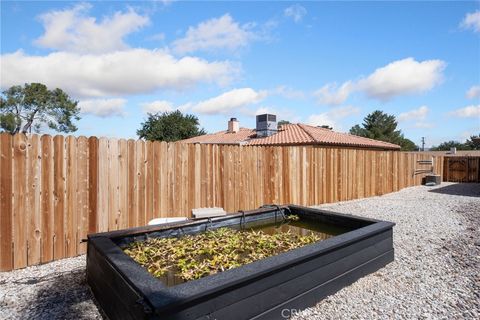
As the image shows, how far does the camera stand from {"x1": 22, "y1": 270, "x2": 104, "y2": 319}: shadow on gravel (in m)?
2.79

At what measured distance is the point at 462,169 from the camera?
59.4ft

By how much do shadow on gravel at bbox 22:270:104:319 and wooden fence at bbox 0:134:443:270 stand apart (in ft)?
2.70

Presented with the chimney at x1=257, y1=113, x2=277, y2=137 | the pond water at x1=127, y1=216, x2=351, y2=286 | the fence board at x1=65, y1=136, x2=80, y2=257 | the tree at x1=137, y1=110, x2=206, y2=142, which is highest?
the tree at x1=137, y1=110, x2=206, y2=142

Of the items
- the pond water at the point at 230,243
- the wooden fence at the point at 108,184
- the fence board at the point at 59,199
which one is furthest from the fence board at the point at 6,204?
the pond water at the point at 230,243

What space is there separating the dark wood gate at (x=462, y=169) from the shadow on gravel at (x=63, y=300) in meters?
21.2

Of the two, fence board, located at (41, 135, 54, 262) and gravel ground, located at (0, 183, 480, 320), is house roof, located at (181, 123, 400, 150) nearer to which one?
gravel ground, located at (0, 183, 480, 320)

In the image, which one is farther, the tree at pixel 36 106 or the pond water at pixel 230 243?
the tree at pixel 36 106

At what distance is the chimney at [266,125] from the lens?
65.1 ft

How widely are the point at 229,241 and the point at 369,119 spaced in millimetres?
49721

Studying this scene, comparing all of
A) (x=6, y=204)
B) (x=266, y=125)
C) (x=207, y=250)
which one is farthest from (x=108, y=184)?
(x=266, y=125)

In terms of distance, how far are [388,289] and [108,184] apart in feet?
14.1

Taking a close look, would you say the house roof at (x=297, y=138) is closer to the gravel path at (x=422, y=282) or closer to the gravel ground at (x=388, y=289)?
the gravel path at (x=422, y=282)

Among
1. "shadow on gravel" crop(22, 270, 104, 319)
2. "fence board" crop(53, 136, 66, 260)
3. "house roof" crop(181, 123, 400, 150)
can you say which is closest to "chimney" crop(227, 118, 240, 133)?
"house roof" crop(181, 123, 400, 150)

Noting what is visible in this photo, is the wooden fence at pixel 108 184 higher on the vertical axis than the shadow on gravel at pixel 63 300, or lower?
higher
